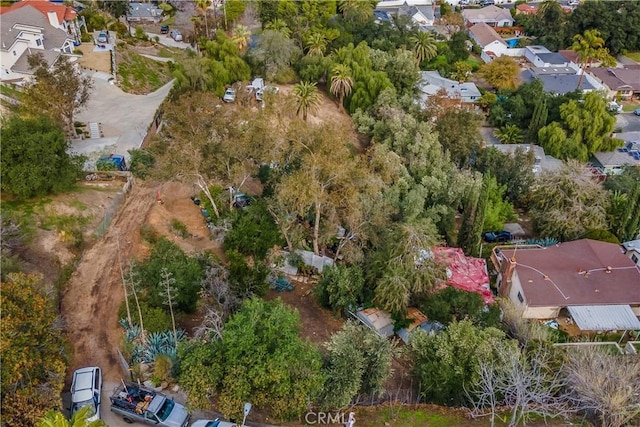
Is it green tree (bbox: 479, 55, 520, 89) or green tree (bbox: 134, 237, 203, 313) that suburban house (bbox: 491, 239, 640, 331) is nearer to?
green tree (bbox: 134, 237, 203, 313)

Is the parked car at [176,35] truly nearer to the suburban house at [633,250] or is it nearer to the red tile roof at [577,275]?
the red tile roof at [577,275]

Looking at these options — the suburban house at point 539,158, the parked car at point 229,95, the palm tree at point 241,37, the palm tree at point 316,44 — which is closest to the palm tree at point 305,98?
the parked car at point 229,95

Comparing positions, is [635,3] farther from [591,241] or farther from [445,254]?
[445,254]

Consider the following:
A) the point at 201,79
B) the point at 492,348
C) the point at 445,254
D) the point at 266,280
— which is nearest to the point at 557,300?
the point at 445,254

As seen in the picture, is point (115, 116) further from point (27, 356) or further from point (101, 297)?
point (27, 356)

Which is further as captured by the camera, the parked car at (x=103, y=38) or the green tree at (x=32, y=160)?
the parked car at (x=103, y=38)
